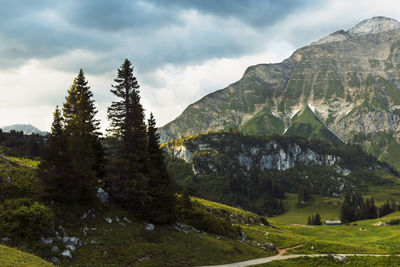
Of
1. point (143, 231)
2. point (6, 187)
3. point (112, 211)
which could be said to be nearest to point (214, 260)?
point (143, 231)

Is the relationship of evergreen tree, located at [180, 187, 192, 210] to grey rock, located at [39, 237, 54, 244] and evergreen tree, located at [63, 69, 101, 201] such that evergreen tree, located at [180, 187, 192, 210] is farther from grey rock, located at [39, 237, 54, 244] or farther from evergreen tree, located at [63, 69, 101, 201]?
grey rock, located at [39, 237, 54, 244]

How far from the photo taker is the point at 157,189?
49656 mm

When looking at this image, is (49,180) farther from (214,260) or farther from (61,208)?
(214,260)

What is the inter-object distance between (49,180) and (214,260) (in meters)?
25.3

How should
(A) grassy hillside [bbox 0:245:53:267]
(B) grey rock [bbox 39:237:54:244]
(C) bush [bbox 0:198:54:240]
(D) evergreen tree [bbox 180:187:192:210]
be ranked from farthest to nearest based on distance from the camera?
(D) evergreen tree [bbox 180:187:192:210]
(B) grey rock [bbox 39:237:54:244]
(C) bush [bbox 0:198:54:240]
(A) grassy hillside [bbox 0:245:53:267]

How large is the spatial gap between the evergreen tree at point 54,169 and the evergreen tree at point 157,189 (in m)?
13.9

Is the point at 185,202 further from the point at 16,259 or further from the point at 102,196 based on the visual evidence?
the point at 16,259

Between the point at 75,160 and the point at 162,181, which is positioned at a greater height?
the point at 75,160

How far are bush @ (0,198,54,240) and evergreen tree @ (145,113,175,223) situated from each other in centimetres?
1812

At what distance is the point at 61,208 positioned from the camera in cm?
3778

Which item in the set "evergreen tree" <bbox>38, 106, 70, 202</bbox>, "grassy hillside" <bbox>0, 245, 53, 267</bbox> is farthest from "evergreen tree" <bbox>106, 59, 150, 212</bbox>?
"grassy hillside" <bbox>0, 245, 53, 267</bbox>

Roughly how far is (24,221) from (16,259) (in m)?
7.99

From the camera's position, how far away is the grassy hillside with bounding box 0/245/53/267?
889 inches

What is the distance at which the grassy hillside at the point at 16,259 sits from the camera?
74.1 ft
